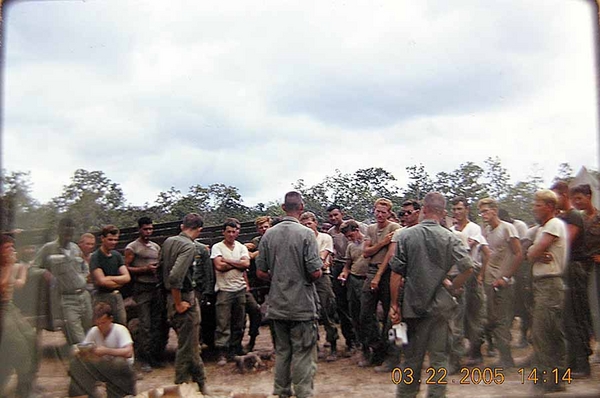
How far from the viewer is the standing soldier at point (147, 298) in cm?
550

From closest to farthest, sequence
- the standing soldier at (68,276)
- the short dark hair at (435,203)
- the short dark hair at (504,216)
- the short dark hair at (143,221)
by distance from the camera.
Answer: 1. the short dark hair at (435,203)
2. the standing soldier at (68,276)
3. the short dark hair at (143,221)
4. the short dark hair at (504,216)

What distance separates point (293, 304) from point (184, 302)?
1070 millimetres

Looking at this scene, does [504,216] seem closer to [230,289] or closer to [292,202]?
[292,202]

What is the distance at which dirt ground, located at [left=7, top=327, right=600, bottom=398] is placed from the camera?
4.91 m

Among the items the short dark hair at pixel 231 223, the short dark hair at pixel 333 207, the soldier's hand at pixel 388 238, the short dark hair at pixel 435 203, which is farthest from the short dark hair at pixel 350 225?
the short dark hair at pixel 435 203

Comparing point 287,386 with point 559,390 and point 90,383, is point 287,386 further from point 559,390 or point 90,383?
point 559,390

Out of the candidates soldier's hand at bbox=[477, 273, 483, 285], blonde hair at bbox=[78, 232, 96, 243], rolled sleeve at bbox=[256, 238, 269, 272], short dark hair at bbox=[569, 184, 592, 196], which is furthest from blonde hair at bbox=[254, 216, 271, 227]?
short dark hair at bbox=[569, 184, 592, 196]

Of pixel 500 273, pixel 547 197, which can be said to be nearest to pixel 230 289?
pixel 500 273

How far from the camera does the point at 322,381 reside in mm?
5621

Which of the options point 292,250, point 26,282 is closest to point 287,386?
point 292,250

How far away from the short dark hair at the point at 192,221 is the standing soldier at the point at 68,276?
998mm

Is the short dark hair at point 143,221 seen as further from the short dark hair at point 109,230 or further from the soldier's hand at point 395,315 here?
the soldier's hand at point 395,315

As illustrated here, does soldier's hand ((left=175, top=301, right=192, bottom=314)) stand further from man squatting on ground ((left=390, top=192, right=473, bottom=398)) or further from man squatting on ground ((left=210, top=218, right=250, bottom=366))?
man squatting on ground ((left=390, top=192, right=473, bottom=398))
